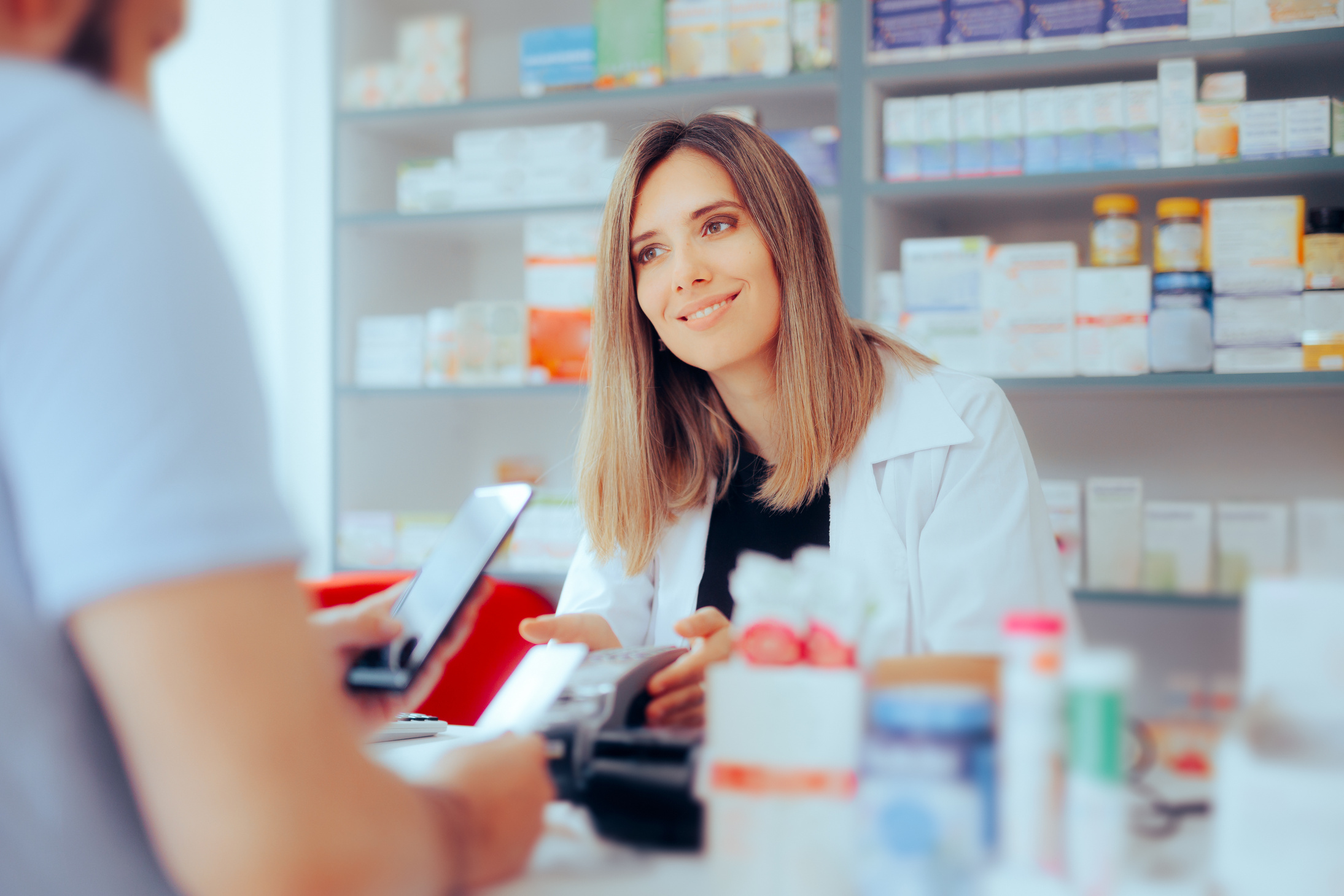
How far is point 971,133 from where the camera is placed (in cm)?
231

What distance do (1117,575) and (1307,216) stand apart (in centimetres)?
79

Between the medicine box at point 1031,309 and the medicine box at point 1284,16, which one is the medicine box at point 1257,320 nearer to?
the medicine box at point 1031,309

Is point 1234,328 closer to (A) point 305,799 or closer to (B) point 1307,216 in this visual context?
(B) point 1307,216

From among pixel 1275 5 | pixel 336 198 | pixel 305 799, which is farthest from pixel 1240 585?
pixel 336 198

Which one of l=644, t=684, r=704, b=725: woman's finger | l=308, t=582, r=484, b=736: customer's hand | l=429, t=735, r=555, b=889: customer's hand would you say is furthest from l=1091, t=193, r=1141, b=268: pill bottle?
l=429, t=735, r=555, b=889: customer's hand

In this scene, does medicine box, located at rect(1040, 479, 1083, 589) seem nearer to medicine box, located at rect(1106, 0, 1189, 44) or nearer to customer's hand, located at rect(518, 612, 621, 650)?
medicine box, located at rect(1106, 0, 1189, 44)

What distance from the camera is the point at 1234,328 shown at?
215 cm

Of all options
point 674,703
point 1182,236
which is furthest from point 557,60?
point 674,703

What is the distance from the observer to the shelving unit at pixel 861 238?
224 centimetres

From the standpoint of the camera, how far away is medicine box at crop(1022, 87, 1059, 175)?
2.26 m

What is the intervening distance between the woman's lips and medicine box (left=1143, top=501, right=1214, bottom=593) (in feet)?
3.63

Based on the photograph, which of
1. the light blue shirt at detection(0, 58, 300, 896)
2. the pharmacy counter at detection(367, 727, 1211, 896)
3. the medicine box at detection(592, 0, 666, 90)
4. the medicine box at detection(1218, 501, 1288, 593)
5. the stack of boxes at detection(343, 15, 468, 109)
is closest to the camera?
the light blue shirt at detection(0, 58, 300, 896)

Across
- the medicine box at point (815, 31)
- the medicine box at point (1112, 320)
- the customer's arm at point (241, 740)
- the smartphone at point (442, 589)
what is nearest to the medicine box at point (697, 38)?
the medicine box at point (815, 31)

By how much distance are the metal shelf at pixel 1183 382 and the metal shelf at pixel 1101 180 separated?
0.40 metres
